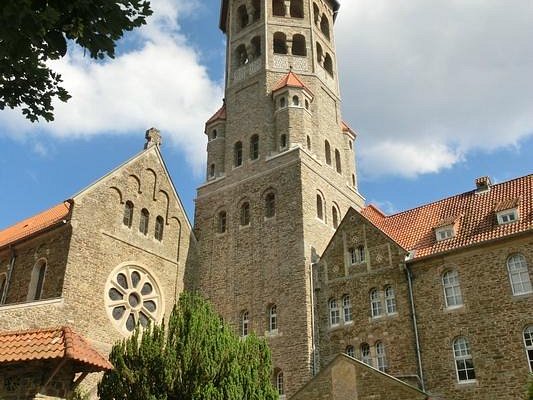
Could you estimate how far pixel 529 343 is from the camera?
17.7 meters

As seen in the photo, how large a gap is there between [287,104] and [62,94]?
22700 mm

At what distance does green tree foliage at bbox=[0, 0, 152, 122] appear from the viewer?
5238mm

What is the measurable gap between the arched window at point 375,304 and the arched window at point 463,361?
3205 mm

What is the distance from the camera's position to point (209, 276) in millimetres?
27078

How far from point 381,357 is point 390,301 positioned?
7.27ft

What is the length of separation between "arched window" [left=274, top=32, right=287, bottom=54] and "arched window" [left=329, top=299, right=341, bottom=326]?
16.4 metres

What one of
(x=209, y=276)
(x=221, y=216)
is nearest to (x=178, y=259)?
(x=209, y=276)

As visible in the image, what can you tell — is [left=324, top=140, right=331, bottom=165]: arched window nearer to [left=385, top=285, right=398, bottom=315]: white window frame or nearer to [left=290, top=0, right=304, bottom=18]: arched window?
[left=290, top=0, right=304, bottom=18]: arched window

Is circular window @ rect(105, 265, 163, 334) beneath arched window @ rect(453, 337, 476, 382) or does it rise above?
above

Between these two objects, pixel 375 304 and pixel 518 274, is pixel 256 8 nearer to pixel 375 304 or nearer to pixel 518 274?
pixel 375 304

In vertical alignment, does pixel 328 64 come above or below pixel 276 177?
above

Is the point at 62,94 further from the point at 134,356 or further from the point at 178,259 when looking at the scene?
the point at 178,259

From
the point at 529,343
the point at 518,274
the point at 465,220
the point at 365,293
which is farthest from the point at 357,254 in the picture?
the point at 529,343

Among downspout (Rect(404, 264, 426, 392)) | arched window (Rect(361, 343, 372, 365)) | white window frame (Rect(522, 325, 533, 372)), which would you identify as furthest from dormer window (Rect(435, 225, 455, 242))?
arched window (Rect(361, 343, 372, 365))
